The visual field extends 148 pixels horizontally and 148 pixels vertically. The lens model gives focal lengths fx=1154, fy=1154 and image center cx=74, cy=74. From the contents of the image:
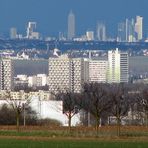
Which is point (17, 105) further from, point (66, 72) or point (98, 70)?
point (98, 70)

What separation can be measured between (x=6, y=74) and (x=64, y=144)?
8840 centimetres

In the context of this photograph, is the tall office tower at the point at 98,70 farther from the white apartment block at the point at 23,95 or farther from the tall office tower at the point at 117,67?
the white apartment block at the point at 23,95

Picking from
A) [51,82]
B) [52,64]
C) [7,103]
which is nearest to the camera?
[7,103]

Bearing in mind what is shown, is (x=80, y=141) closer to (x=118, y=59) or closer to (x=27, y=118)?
(x=27, y=118)

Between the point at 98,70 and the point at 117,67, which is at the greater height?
the point at 117,67

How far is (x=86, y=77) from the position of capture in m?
119

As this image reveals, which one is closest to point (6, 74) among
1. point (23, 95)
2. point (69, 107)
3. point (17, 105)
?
point (23, 95)

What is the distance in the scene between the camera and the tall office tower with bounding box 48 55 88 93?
112m

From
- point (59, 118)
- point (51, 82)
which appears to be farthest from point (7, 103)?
point (51, 82)

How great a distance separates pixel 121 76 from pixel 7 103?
273ft

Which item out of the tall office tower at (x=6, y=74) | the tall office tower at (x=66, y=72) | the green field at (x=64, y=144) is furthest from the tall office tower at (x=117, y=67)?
the green field at (x=64, y=144)

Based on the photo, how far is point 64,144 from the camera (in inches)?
1225

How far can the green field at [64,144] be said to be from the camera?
99.1 feet

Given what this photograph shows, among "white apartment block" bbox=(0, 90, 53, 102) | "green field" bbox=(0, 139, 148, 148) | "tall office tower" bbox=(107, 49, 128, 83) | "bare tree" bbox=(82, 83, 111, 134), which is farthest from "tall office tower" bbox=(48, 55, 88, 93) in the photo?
"green field" bbox=(0, 139, 148, 148)
